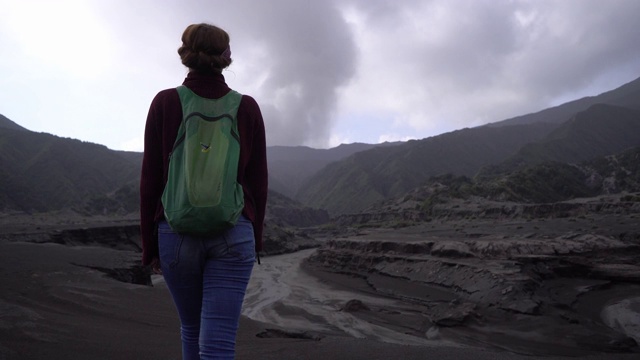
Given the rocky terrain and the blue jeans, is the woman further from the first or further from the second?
the rocky terrain

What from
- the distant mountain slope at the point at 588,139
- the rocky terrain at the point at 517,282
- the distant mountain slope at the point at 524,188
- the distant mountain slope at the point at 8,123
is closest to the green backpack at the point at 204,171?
the rocky terrain at the point at 517,282

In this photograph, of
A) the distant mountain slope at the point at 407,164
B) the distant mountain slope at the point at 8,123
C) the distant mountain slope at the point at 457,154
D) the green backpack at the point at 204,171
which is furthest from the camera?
the distant mountain slope at the point at 407,164

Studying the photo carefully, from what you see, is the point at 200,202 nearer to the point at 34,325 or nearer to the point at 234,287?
the point at 234,287

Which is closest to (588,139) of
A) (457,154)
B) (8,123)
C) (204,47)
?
(457,154)

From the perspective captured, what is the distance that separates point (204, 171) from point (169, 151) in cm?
28

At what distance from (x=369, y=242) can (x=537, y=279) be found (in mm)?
9972

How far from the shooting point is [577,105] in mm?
162250

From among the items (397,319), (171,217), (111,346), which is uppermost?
(171,217)

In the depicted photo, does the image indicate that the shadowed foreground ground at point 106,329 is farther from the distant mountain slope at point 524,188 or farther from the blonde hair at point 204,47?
the distant mountain slope at point 524,188

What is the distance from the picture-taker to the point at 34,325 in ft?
13.8

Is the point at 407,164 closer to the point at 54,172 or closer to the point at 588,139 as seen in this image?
the point at 588,139

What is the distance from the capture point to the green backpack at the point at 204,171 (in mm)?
1742

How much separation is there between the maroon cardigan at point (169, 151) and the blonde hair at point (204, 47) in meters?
0.05

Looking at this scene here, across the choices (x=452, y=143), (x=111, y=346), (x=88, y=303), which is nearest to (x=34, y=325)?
Answer: (x=111, y=346)
